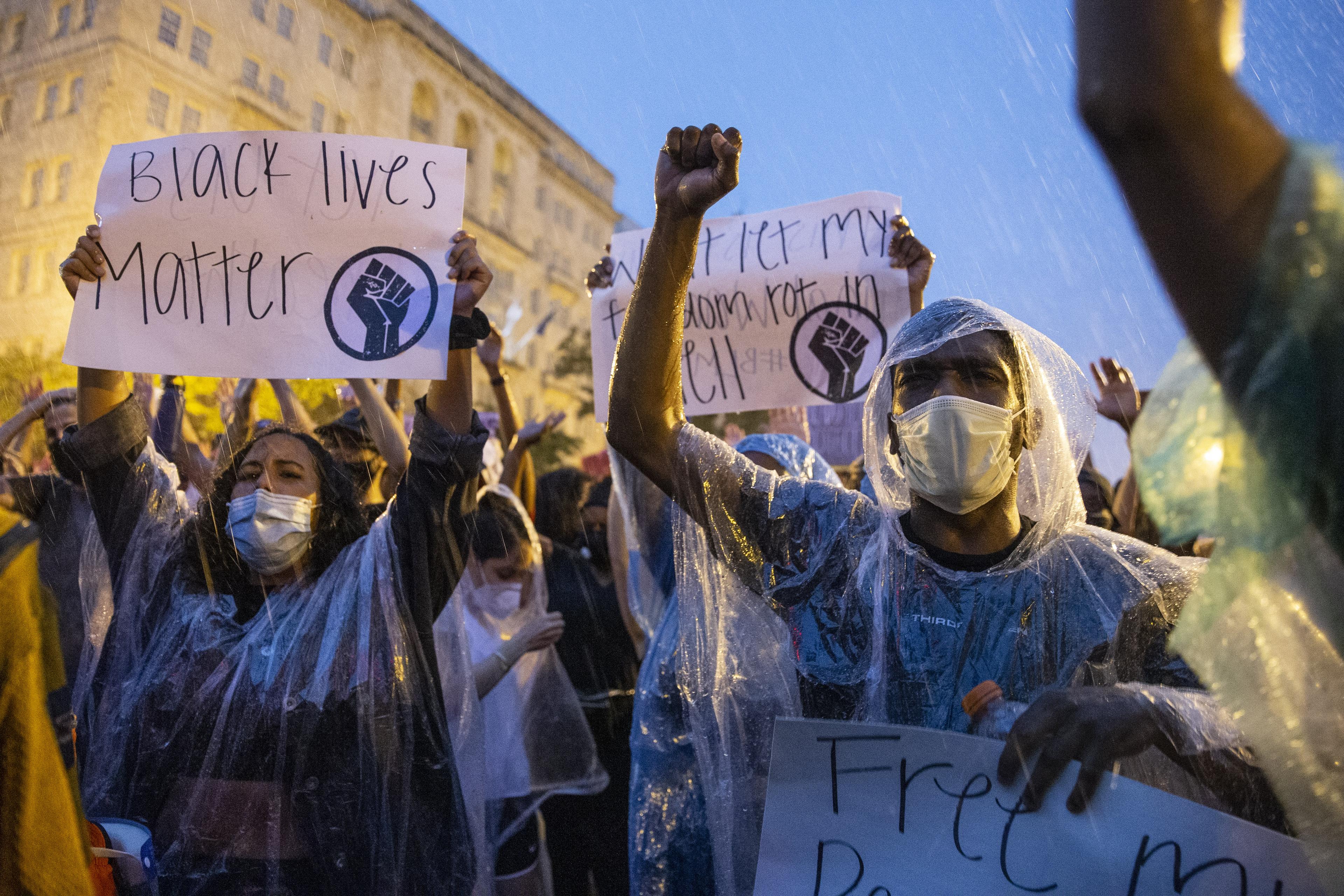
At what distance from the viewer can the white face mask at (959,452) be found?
1.68m

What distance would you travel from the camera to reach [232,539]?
7.66 feet

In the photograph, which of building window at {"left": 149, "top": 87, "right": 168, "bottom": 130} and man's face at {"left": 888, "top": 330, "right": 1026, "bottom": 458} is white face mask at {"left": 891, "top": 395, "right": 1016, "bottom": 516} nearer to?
man's face at {"left": 888, "top": 330, "right": 1026, "bottom": 458}

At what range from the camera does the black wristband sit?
2393 millimetres

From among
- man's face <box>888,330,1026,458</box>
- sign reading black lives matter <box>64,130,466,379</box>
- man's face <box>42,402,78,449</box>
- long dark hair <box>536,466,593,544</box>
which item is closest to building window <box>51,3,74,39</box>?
man's face <box>42,402,78,449</box>

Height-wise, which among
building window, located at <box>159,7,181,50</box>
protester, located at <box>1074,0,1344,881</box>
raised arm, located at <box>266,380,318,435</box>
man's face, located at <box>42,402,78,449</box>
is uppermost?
building window, located at <box>159,7,181,50</box>

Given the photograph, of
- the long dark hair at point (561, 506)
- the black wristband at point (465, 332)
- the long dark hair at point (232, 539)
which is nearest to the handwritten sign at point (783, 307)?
the black wristband at point (465, 332)

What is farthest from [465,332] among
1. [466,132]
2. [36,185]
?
[466,132]

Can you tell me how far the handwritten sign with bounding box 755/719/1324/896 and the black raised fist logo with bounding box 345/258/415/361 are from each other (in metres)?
1.59

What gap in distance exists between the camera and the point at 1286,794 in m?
1.03

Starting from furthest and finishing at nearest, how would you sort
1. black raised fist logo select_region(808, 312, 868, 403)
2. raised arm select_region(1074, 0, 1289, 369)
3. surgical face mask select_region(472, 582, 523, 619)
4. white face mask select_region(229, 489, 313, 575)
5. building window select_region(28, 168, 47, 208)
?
building window select_region(28, 168, 47, 208) < surgical face mask select_region(472, 582, 523, 619) < black raised fist logo select_region(808, 312, 868, 403) < white face mask select_region(229, 489, 313, 575) < raised arm select_region(1074, 0, 1289, 369)

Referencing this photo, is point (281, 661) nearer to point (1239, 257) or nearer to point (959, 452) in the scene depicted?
point (959, 452)

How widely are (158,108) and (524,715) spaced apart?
70.4 ft

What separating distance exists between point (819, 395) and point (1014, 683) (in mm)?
1670

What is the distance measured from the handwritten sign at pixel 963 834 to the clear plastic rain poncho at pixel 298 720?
103cm
